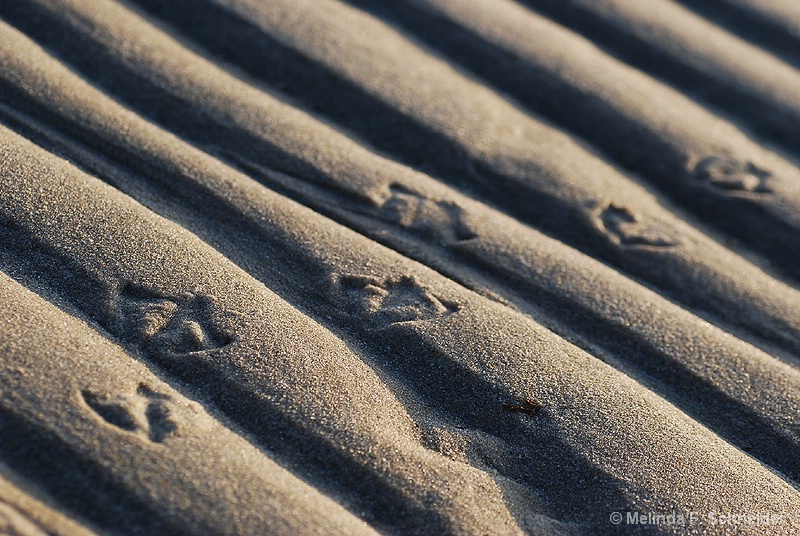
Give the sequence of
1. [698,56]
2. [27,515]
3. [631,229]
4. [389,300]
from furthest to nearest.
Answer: [698,56]
[631,229]
[389,300]
[27,515]

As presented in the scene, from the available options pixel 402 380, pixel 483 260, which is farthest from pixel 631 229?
pixel 402 380

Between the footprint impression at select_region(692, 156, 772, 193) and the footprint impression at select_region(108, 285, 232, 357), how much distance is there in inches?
50.8

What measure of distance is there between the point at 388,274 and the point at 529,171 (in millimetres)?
532

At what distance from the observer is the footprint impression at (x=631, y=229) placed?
1.72 m

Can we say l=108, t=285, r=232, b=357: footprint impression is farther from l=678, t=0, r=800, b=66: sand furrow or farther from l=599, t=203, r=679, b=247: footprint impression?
l=678, t=0, r=800, b=66: sand furrow

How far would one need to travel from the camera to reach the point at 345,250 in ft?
4.95

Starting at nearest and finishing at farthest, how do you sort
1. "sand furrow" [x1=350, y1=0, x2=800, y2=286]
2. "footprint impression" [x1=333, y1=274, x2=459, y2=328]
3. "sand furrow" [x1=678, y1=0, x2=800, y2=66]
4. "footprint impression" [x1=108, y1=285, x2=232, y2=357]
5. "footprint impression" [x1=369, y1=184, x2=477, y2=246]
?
1. "footprint impression" [x1=108, y1=285, x2=232, y2=357]
2. "footprint impression" [x1=333, y1=274, x2=459, y2=328]
3. "footprint impression" [x1=369, y1=184, x2=477, y2=246]
4. "sand furrow" [x1=350, y1=0, x2=800, y2=286]
5. "sand furrow" [x1=678, y1=0, x2=800, y2=66]

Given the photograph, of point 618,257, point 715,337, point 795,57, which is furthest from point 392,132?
point 795,57

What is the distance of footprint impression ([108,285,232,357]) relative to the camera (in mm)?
1266

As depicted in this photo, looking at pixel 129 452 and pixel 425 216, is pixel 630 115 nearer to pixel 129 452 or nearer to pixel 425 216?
pixel 425 216

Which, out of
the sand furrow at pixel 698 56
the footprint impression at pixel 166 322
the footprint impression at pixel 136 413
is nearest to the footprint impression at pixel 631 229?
the sand furrow at pixel 698 56

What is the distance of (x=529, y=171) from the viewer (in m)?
1.81

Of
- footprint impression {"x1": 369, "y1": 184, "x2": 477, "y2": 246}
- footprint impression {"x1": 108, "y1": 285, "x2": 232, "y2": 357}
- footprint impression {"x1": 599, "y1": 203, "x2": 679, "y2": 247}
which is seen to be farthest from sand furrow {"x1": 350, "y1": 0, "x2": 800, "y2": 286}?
footprint impression {"x1": 108, "y1": 285, "x2": 232, "y2": 357}

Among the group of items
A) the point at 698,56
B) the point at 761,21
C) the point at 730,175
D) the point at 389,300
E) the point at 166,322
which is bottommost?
the point at 166,322
